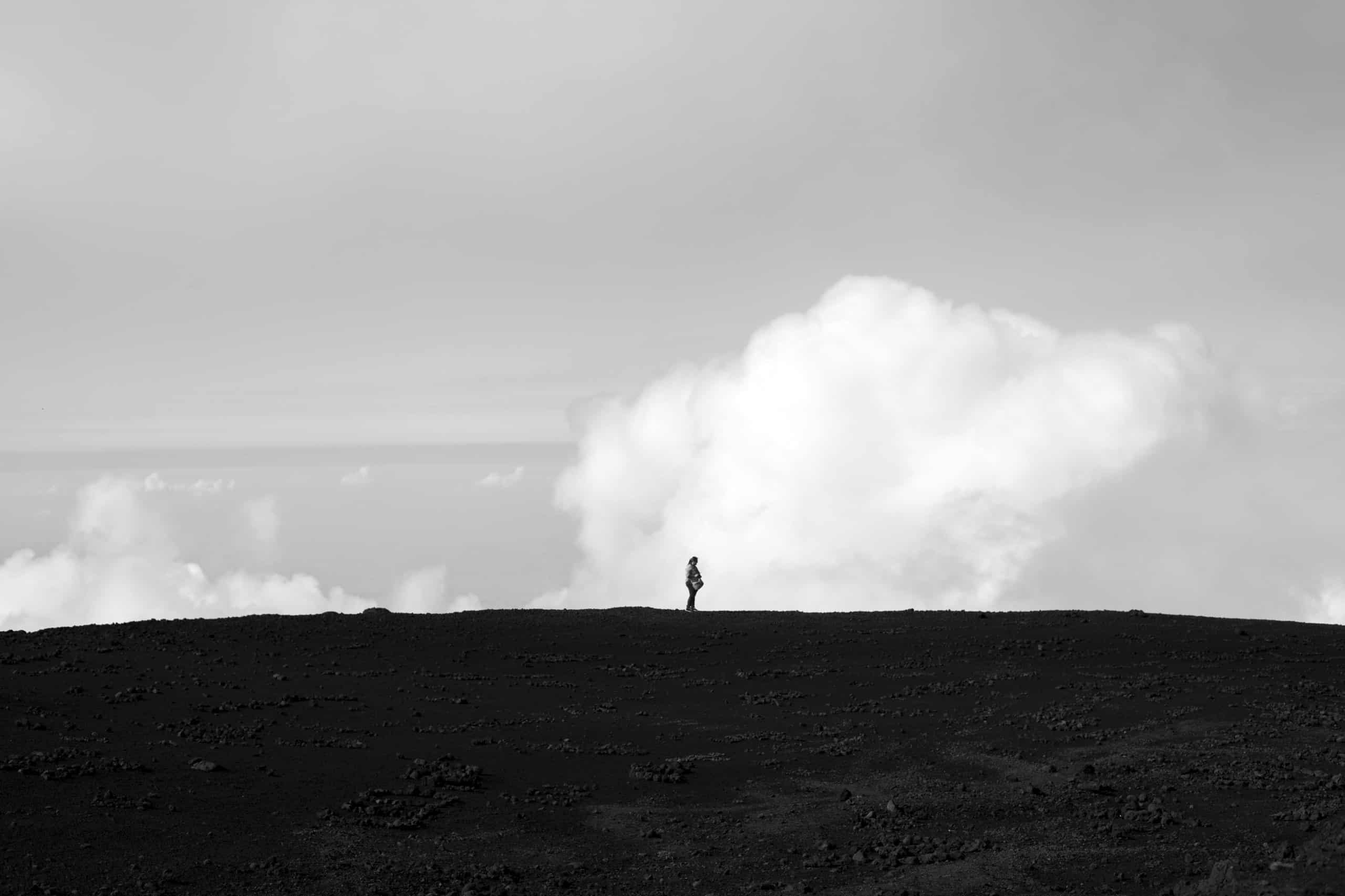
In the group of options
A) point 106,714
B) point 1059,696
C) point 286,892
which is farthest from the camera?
point 1059,696

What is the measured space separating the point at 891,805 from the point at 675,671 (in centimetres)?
1120

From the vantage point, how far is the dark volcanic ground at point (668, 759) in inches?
645

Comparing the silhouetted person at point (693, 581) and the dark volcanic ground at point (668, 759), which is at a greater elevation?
the silhouetted person at point (693, 581)

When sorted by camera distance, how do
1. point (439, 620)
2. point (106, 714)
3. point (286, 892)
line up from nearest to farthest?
point (286, 892) < point (106, 714) < point (439, 620)

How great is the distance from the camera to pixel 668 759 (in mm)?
22125

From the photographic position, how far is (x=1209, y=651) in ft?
98.9

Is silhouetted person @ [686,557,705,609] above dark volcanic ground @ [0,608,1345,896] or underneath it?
above

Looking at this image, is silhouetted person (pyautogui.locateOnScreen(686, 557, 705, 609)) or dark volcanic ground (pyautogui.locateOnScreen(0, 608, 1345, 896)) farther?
silhouetted person (pyautogui.locateOnScreen(686, 557, 705, 609))

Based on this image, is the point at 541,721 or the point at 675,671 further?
the point at 675,671

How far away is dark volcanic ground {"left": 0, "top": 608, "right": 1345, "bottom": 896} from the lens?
16.4m

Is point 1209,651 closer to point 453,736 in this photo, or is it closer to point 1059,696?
point 1059,696

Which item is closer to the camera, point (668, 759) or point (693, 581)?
point (668, 759)

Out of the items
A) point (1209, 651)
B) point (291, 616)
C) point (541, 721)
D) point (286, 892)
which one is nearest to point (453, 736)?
point (541, 721)

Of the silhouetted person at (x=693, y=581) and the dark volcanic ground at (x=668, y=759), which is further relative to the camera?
the silhouetted person at (x=693, y=581)
